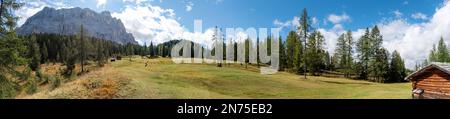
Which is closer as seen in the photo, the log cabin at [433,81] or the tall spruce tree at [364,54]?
the log cabin at [433,81]

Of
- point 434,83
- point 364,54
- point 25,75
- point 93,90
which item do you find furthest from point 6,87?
point 364,54

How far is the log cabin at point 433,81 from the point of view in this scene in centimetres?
2984

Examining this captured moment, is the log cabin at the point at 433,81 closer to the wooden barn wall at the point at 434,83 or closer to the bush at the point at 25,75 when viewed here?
the wooden barn wall at the point at 434,83

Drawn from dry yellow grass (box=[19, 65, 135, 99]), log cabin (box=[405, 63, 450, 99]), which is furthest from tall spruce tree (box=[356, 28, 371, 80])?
dry yellow grass (box=[19, 65, 135, 99])

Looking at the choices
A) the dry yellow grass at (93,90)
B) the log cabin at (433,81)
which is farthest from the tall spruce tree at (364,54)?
the dry yellow grass at (93,90)

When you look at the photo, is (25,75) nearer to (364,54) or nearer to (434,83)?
(434,83)

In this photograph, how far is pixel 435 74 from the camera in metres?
31.4

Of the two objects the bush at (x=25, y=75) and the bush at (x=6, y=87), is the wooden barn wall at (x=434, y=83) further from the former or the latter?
the bush at (x=25, y=75)

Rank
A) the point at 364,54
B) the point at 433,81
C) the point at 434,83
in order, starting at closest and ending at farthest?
the point at 434,83, the point at 433,81, the point at 364,54

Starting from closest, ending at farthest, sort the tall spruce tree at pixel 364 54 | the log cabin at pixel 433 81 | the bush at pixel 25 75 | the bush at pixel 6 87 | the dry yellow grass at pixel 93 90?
1. the dry yellow grass at pixel 93 90
2. the log cabin at pixel 433 81
3. the bush at pixel 6 87
4. the bush at pixel 25 75
5. the tall spruce tree at pixel 364 54

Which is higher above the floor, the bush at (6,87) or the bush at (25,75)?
the bush at (25,75)

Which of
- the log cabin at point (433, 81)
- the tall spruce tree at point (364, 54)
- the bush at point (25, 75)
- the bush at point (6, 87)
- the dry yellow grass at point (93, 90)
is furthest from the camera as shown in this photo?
the tall spruce tree at point (364, 54)

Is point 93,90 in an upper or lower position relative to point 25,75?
lower

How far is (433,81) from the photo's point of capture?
104ft
